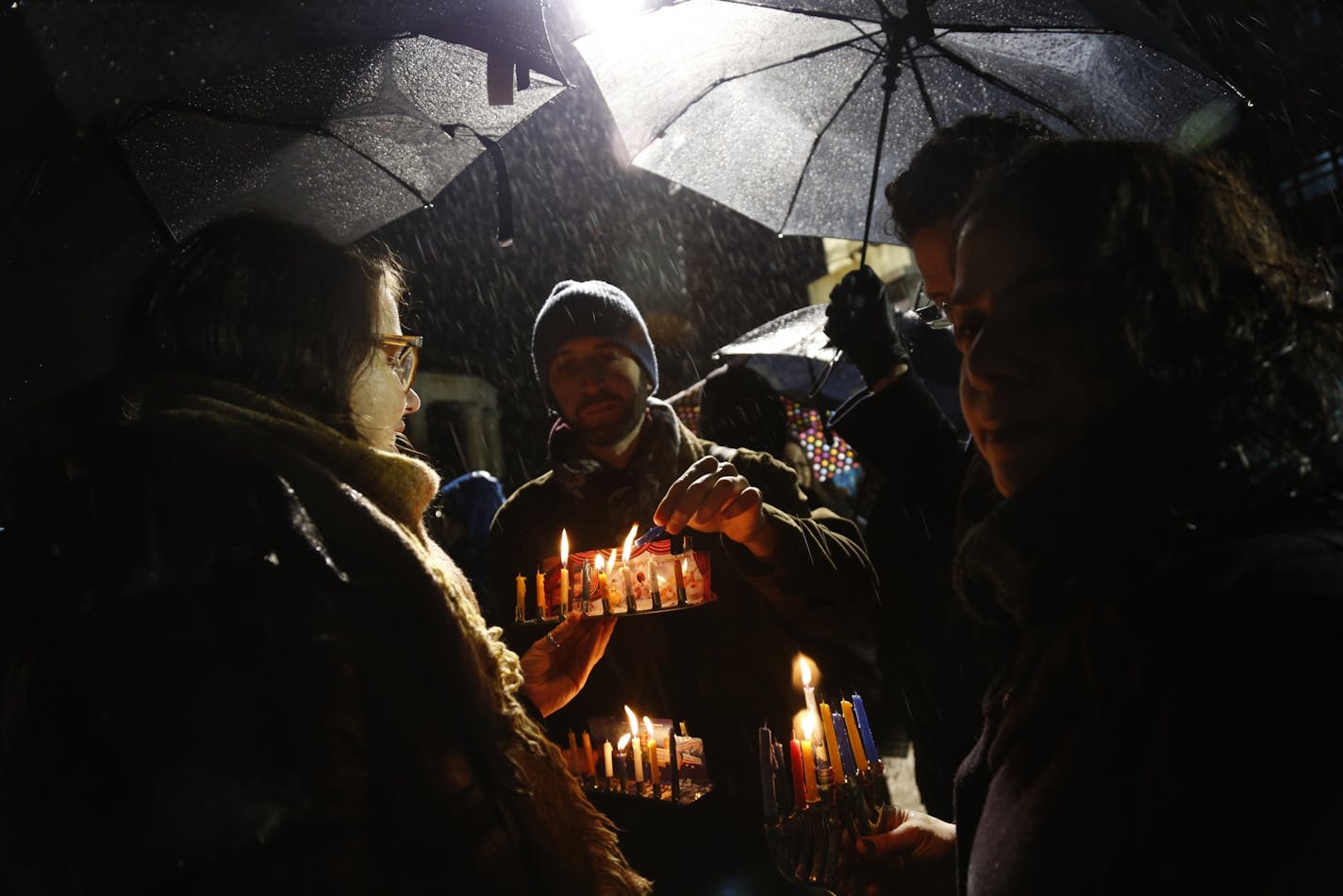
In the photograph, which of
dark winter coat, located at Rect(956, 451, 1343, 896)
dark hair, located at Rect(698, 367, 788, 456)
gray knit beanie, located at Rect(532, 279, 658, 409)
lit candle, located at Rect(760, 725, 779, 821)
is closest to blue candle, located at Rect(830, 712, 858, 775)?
lit candle, located at Rect(760, 725, 779, 821)

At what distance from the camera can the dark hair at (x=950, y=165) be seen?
8.39 feet

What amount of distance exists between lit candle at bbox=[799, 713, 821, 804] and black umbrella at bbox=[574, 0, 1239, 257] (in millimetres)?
2876

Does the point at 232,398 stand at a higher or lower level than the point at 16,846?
higher

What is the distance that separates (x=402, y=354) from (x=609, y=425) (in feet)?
4.12

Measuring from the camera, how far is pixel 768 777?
5.28 feet

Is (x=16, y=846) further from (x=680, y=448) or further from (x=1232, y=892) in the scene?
(x=680, y=448)

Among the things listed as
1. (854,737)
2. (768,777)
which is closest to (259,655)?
(768,777)

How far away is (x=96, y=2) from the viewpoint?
6.72ft

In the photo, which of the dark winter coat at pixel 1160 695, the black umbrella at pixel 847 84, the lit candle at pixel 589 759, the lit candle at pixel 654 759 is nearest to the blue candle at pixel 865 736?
the dark winter coat at pixel 1160 695

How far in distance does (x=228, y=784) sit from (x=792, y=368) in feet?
22.7

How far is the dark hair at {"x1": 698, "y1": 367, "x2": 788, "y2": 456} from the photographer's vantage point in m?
5.08

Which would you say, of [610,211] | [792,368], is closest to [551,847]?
[792,368]

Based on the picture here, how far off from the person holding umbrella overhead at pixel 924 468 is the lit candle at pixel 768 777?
3.87 feet

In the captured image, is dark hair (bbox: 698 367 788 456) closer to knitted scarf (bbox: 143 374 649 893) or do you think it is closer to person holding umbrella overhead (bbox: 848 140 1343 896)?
knitted scarf (bbox: 143 374 649 893)
